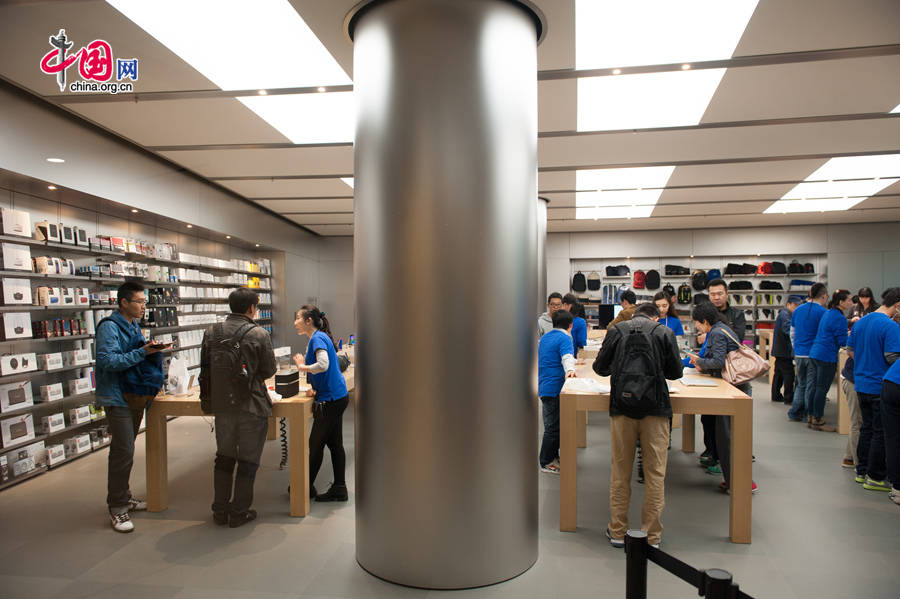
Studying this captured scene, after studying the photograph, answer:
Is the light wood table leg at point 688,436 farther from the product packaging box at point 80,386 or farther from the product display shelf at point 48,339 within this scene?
the product display shelf at point 48,339

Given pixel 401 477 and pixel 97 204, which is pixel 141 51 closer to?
pixel 97 204

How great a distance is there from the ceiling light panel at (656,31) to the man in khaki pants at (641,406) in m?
1.94

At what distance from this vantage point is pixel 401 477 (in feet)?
9.34

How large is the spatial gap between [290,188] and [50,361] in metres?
4.05

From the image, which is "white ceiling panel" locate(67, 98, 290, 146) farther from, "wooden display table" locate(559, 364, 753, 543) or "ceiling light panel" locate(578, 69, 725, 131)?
"wooden display table" locate(559, 364, 753, 543)

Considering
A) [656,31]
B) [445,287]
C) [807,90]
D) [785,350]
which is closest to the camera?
[445,287]

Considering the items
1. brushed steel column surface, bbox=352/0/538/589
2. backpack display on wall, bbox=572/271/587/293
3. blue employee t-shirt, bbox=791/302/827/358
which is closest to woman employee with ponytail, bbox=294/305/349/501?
brushed steel column surface, bbox=352/0/538/589

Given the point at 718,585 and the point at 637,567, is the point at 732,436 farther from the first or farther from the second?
the point at 718,585

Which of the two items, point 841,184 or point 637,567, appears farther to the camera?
point 841,184

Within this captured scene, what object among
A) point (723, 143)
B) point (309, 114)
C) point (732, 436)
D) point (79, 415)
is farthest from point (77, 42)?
point (723, 143)

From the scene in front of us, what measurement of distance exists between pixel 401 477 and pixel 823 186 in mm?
8466

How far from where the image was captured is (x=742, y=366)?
4.09 m

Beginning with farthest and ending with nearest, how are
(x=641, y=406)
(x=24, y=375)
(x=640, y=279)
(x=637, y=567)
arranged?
(x=640, y=279) → (x=24, y=375) → (x=641, y=406) → (x=637, y=567)

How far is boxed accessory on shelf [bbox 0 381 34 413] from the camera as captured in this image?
4574 mm
